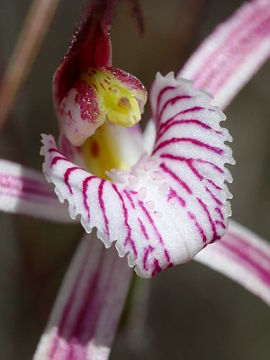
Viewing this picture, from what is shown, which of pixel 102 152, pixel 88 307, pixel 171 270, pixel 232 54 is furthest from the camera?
pixel 171 270

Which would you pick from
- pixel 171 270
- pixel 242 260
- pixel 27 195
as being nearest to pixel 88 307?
pixel 27 195

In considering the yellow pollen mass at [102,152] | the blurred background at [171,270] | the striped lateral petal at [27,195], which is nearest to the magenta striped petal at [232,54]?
the yellow pollen mass at [102,152]

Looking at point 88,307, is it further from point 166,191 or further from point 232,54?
point 232,54

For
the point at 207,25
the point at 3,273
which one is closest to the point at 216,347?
the point at 3,273

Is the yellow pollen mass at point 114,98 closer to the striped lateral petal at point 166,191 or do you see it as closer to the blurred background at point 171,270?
the striped lateral petal at point 166,191

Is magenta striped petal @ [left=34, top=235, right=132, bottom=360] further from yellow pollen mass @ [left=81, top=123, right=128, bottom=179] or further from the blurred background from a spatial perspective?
the blurred background

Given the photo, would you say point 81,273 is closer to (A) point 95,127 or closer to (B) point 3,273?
(A) point 95,127
